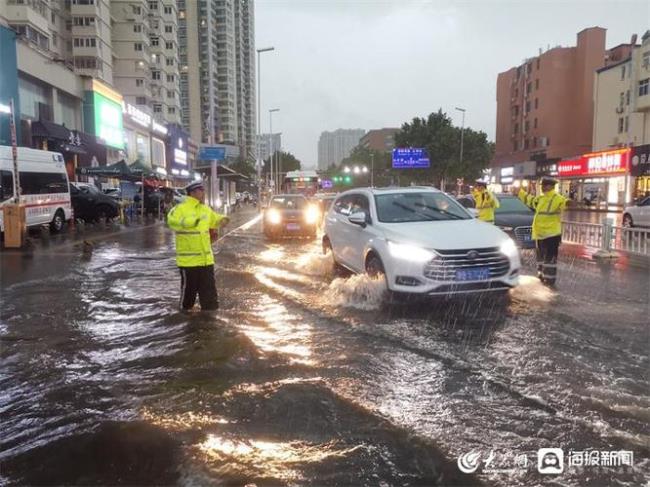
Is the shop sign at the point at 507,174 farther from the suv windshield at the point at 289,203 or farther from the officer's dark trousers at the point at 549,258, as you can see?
the officer's dark trousers at the point at 549,258

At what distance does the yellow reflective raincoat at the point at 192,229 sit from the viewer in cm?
653

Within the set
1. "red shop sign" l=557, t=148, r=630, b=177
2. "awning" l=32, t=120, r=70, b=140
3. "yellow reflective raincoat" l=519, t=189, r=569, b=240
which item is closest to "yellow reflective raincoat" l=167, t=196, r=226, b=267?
"yellow reflective raincoat" l=519, t=189, r=569, b=240

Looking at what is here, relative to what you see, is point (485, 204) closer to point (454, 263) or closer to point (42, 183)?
point (454, 263)

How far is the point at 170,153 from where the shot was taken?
61062 mm

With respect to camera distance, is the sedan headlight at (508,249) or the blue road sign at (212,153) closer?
the sedan headlight at (508,249)

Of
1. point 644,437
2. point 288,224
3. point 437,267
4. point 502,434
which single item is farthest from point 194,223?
point 288,224

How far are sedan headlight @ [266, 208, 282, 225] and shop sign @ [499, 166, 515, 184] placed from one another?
57632 mm

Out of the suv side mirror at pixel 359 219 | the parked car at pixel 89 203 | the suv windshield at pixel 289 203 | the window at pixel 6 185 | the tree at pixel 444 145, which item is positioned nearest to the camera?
the suv side mirror at pixel 359 219

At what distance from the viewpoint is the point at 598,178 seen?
4778 cm

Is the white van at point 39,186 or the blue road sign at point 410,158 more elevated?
the blue road sign at point 410,158

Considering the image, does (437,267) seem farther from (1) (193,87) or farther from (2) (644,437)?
(1) (193,87)

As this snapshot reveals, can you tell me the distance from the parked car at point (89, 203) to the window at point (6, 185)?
8238 mm

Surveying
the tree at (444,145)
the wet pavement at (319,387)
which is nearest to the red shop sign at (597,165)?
the tree at (444,145)

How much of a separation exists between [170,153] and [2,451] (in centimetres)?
6051
